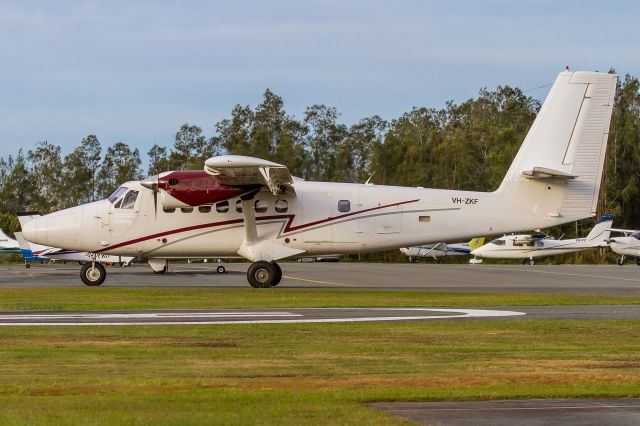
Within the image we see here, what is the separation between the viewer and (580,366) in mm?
12617

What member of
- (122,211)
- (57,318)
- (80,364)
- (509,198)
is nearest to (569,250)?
(509,198)

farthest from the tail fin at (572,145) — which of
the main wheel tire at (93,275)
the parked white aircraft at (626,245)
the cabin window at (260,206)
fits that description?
the parked white aircraft at (626,245)

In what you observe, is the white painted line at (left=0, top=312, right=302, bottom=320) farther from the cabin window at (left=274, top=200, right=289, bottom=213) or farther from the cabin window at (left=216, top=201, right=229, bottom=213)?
the cabin window at (left=274, top=200, right=289, bottom=213)

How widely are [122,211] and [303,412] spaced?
23.2 m

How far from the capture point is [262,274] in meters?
31.5

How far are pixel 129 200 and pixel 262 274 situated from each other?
491 cm

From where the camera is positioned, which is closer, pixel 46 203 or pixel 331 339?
pixel 331 339

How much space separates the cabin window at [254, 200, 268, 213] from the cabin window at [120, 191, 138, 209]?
3927 mm

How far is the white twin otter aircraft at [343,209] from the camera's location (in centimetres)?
3072

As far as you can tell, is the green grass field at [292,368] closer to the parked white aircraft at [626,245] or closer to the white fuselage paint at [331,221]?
the white fuselage paint at [331,221]

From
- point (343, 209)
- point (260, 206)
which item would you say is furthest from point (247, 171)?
point (343, 209)

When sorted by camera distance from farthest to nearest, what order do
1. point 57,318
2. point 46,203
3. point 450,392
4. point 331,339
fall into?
point 46,203, point 57,318, point 331,339, point 450,392

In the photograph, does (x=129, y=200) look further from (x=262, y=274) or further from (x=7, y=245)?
(x=7, y=245)

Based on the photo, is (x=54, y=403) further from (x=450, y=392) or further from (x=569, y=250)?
(x=569, y=250)
